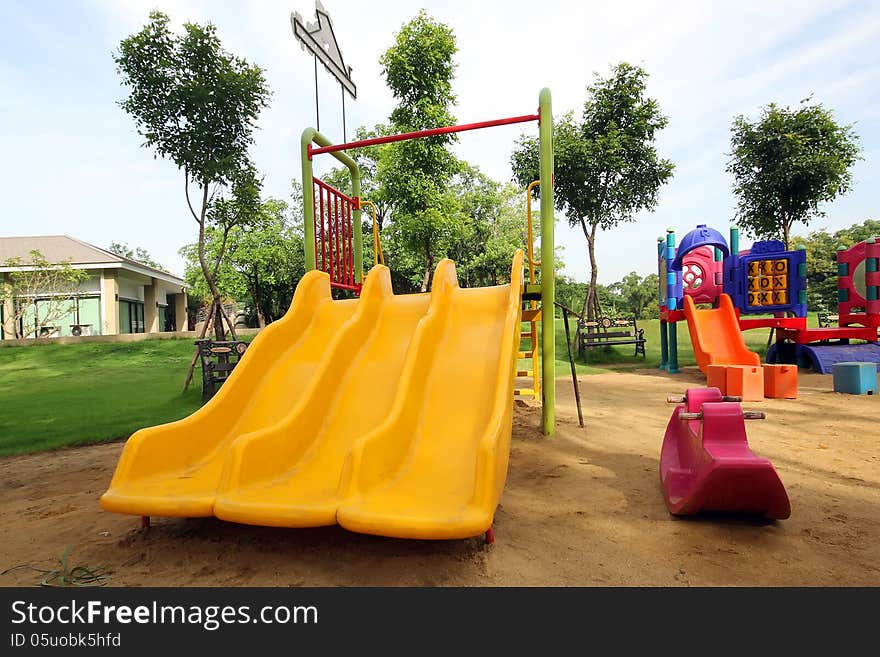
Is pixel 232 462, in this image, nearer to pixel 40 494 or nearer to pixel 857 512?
pixel 40 494

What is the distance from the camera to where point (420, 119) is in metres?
13.1

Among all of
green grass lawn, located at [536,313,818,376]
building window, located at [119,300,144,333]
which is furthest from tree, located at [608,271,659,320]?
building window, located at [119,300,144,333]

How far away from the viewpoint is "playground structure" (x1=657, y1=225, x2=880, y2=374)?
929 cm

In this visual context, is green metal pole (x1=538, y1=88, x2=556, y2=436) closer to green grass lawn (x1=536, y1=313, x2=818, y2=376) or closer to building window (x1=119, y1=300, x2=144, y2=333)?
green grass lawn (x1=536, y1=313, x2=818, y2=376)

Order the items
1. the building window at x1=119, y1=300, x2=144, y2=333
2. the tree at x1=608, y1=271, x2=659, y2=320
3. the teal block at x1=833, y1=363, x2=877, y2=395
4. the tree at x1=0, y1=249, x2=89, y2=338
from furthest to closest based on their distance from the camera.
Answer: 1. the tree at x1=608, y1=271, x2=659, y2=320
2. the building window at x1=119, y1=300, x2=144, y2=333
3. the tree at x1=0, y1=249, x2=89, y2=338
4. the teal block at x1=833, y1=363, x2=877, y2=395

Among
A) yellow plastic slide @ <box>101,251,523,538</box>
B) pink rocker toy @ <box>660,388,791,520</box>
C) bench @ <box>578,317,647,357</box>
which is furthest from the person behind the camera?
bench @ <box>578,317,647,357</box>

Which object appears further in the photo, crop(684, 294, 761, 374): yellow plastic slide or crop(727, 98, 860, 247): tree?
crop(727, 98, 860, 247): tree

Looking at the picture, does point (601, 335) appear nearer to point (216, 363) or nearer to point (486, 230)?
point (216, 363)

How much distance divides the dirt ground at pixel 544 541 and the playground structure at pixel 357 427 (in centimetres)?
25

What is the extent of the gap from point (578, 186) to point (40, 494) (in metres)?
14.8

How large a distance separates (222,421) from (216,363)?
5711 mm

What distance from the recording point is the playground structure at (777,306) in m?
9.29

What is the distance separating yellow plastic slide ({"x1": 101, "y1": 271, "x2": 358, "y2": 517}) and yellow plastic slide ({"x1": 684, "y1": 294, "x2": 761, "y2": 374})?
315 inches

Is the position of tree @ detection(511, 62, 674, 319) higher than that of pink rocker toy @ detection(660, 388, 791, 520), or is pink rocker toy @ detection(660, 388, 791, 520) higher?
tree @ detection(511, 62, 674, 319)
